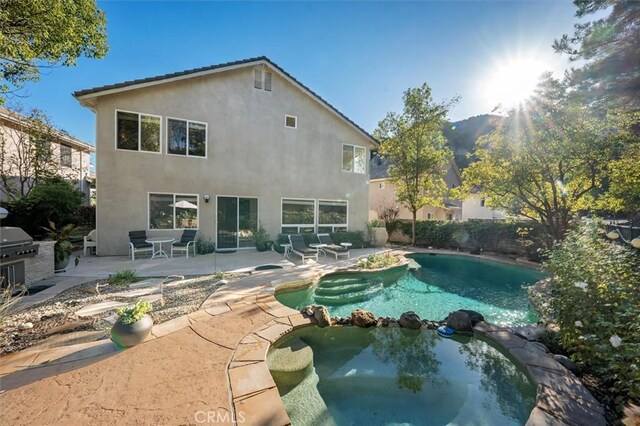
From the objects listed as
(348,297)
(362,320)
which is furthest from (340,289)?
(362,320)

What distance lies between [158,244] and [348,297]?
26.9 feet

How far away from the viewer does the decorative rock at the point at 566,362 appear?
343 cm

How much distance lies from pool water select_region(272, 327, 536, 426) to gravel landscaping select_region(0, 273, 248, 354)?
2.71 meters

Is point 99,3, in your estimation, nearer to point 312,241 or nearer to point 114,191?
point 114,191

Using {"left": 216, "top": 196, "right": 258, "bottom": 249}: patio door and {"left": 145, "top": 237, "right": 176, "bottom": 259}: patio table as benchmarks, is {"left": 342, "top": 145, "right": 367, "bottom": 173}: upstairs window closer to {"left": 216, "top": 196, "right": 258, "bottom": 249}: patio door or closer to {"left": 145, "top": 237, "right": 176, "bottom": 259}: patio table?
{"left": 216, "top": 196, "right": 258, "bottom": 249}: patio door

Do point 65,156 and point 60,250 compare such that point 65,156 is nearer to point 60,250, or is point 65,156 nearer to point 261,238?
point 60,250

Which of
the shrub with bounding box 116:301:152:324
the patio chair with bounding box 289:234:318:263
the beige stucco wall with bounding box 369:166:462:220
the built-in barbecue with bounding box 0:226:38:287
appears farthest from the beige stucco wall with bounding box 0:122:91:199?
the beige stucco wall with bounding box 369:166:462:220

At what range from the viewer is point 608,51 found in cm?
570

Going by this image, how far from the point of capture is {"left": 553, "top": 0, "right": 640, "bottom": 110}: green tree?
17.0 ft

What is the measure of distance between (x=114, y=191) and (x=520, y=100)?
16414 millimetres

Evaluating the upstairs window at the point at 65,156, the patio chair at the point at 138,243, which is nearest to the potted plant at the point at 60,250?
the patio chair at the point at 138,243

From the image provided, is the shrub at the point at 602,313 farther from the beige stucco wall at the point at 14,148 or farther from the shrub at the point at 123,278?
the beige stucco wall at the point at 14,148

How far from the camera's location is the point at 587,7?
5590 mm
